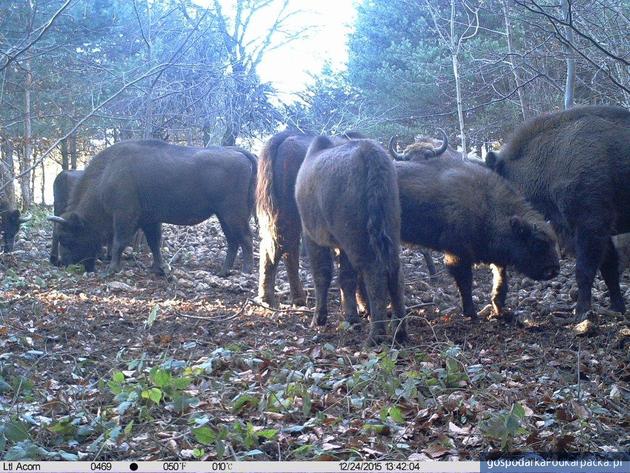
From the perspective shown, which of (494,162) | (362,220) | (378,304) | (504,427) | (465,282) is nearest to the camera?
(504,427)

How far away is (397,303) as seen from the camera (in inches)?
271

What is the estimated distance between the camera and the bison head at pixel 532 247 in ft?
24.9

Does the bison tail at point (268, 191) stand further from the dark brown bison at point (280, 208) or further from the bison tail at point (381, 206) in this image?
the bison tail at point (381, 206)

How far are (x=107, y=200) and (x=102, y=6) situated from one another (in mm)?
9046

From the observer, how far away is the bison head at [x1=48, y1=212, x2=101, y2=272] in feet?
42.0

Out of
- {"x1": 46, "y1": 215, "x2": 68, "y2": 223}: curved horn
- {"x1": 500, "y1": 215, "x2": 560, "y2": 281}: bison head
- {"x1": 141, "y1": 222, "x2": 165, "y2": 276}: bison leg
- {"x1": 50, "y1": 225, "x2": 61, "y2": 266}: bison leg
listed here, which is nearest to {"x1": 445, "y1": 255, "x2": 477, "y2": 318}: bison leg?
{"x1": 500, "y1": 215, "x2": 560, "y2": 281}: bison head

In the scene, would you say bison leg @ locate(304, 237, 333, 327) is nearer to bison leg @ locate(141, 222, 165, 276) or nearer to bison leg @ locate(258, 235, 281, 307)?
bison leg @ locate(258, 235, 281, 307)

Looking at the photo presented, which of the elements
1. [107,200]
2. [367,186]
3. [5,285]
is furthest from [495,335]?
[107,200]

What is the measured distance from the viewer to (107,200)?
12.9 meters

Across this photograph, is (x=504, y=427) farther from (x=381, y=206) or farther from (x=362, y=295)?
(x=362, y=295)

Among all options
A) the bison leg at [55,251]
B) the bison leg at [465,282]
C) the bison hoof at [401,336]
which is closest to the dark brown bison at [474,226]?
the bison leg at [465,282]

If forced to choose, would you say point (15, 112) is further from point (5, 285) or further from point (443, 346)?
point (443, 346)

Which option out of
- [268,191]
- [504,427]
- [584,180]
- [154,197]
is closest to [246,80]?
[154,197]

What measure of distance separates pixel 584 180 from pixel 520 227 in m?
0.86
